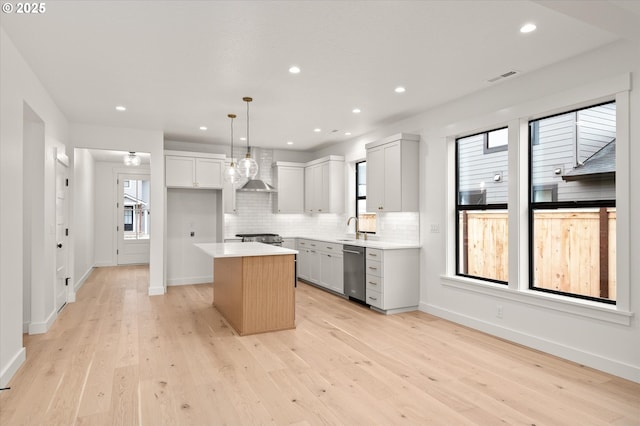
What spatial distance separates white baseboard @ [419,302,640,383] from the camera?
303 cm

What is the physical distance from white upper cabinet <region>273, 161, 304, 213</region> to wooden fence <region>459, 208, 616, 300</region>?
4204 millimetres

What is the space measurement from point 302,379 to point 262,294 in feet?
4.65

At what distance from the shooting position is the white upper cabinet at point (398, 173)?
5.18m

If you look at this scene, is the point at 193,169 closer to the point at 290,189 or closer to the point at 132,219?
the point at 290,189

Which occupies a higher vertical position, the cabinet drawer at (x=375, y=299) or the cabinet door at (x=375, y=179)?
the cabinet door at (x=375, y=179)

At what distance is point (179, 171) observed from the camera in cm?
674

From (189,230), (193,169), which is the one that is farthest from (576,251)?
(189,230)

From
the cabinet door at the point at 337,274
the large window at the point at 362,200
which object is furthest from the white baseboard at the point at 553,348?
the large window at the point at 362,200

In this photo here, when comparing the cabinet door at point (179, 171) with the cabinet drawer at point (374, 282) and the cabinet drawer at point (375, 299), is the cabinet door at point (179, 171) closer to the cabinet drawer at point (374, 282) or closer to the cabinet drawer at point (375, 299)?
the cabinet drawer at point (374, 282)

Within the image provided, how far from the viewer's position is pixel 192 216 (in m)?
7.35

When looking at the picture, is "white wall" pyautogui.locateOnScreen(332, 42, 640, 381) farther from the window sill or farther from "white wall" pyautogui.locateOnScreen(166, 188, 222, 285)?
"white wall" pyautogui.locateOnScreen(166, 188, 222, 285)

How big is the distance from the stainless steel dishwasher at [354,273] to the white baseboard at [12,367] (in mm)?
3897

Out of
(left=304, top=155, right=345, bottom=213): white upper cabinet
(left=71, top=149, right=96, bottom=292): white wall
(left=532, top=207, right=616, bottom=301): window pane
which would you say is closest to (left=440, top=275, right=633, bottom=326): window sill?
(left=532, top=207, right=616, bottom=301): window pane

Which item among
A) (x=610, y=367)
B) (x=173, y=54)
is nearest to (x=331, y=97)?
(x=173, y=54)
